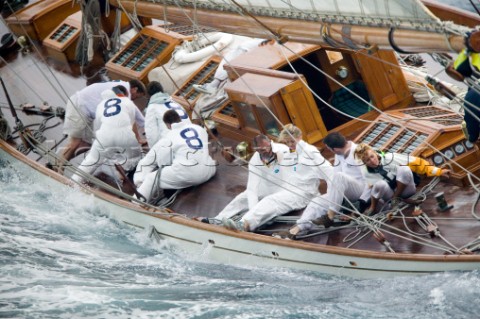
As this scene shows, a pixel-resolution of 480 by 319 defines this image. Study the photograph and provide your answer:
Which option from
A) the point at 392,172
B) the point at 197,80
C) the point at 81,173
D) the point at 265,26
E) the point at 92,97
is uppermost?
the point at 265,26

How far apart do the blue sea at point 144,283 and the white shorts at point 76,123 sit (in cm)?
62

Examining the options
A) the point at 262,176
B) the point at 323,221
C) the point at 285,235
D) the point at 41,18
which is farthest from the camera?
the point at 41,18

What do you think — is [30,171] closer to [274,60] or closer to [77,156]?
[77,156]

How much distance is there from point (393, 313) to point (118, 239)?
10.1 feet

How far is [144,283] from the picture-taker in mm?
10141

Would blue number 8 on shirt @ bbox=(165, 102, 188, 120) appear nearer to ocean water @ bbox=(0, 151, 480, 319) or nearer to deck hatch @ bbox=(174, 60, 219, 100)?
deck hatch @ bbox=(174, 60, 219, 100)

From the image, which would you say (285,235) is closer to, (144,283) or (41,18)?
(144,283)

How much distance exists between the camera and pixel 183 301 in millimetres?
9680

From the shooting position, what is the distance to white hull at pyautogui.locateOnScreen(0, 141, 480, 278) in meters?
8.80

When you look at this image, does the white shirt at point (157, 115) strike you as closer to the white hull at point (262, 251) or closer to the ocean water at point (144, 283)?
the white hull at point (262, 251)

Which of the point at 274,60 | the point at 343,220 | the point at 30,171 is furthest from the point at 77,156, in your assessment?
the point at 343,220

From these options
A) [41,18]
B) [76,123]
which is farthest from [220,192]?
[41,18]

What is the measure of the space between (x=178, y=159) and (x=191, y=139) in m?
0.22

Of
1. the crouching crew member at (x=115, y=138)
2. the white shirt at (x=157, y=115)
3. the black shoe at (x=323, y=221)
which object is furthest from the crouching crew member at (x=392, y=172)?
the crouching crew member at (x=115, y=138)
